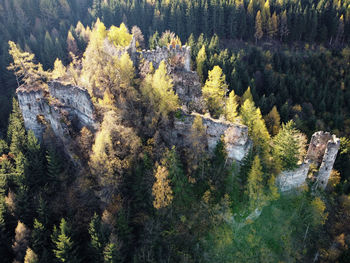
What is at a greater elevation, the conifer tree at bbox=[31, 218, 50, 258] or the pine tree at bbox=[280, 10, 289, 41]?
the pine tree at bbox=[280, 10, 289, 41]

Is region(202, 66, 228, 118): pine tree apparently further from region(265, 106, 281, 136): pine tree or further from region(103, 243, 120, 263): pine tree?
region(103, 243, 120, 263): pine tree

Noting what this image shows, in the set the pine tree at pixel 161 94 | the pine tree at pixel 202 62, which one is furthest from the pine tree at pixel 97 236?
the pine tree at pixel 202 62

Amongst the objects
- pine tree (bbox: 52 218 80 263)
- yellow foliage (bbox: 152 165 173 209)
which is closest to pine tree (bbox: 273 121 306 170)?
yellow foliage (bbox: 152 165 173 209)

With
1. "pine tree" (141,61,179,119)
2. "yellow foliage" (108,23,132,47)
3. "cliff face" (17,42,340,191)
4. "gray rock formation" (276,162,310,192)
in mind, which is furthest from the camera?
"yellow foliage" (108,23,132,47)

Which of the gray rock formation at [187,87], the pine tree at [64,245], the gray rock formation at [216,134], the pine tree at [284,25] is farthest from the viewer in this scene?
the pine tree at [284,25]

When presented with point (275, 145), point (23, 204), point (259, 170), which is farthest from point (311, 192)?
point (23, 204)

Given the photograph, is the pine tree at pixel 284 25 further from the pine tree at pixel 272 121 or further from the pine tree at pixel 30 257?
the pine tree at pixel 30 257

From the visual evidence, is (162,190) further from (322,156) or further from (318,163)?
(322,156)
